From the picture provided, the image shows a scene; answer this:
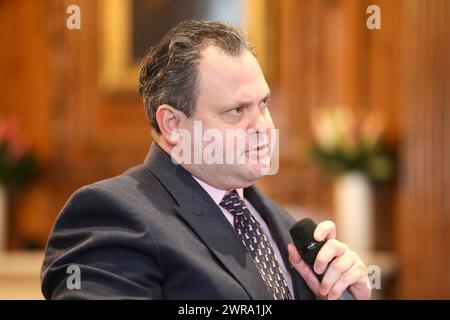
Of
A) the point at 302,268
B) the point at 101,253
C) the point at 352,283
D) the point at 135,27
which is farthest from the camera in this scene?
the point at 135,27

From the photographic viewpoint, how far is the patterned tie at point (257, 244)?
5.67 feet

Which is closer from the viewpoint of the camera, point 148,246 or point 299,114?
point 148,246

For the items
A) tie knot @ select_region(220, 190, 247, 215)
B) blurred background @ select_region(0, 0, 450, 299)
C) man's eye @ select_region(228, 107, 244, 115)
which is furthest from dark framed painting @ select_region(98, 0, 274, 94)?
man's eye @ select_region(228, 107, 244, 115)

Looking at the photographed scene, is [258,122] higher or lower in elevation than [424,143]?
higher

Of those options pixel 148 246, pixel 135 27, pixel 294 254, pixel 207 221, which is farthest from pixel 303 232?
pixel 135 27

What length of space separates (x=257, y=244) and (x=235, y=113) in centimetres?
33

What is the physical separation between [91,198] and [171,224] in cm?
19

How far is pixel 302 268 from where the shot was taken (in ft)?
5.78

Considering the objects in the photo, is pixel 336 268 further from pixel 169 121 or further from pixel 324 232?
pixel 169 121

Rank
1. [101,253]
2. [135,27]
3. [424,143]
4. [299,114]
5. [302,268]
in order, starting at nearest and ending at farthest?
1. [101,253]
2. [302,268]
3. [424,143]
4. [299,114]
5. [135,27]

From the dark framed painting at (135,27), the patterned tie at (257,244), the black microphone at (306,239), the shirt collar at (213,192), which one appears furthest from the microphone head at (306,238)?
the dark framed painting at (135,27)

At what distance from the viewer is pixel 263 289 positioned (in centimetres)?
165

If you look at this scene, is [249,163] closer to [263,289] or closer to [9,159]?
[263,289]
